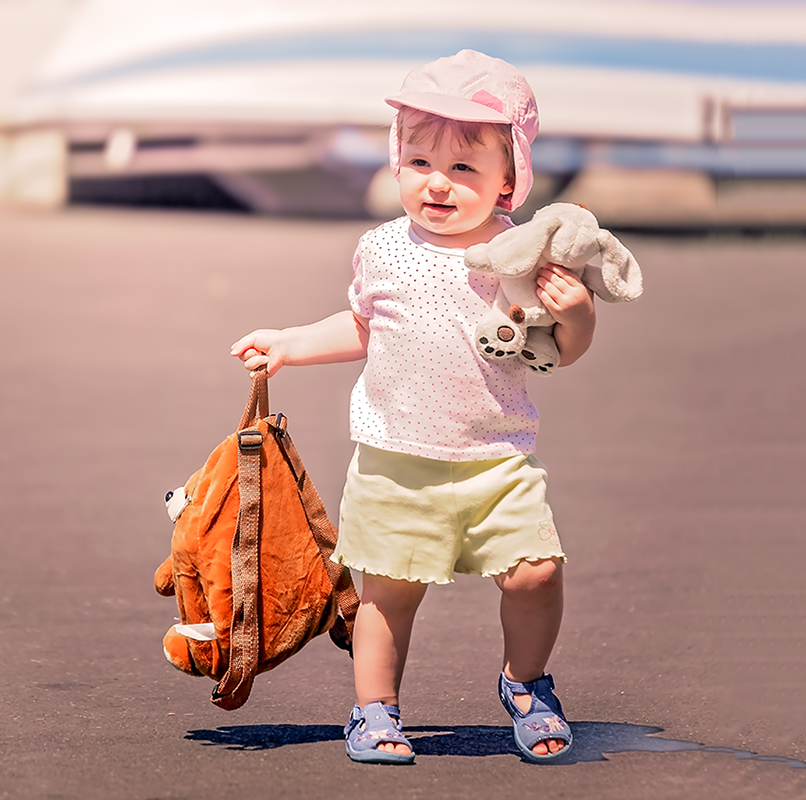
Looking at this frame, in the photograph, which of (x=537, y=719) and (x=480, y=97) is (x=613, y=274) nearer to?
(x=480, y=97)

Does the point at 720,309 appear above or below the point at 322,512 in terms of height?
below

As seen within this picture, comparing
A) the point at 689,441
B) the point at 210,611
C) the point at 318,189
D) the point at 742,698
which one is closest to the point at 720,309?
the point at 689,441

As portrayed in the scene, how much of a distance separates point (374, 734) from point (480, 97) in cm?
136

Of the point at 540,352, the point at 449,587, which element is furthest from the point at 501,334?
the point at 449,587

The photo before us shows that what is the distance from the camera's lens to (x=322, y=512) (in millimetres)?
3186

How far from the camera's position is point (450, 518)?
9.77 feet

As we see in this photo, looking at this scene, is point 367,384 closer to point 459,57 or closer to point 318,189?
point 459,57

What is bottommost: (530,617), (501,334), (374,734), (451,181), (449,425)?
(374,734)

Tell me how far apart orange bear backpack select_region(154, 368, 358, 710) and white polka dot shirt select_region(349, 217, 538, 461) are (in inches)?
10.4

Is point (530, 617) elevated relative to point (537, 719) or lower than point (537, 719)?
elevated

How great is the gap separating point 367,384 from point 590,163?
17.0 m

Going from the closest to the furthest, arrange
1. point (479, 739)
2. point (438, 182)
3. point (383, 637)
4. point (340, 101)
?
1. point (438, 182)
2. point (383, 637)
3. point (479, 739)
4. point (340, 101)

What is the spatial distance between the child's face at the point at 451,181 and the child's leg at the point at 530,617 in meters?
0.74

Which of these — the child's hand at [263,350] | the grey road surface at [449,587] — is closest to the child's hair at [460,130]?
the child's hand at [263,350]
